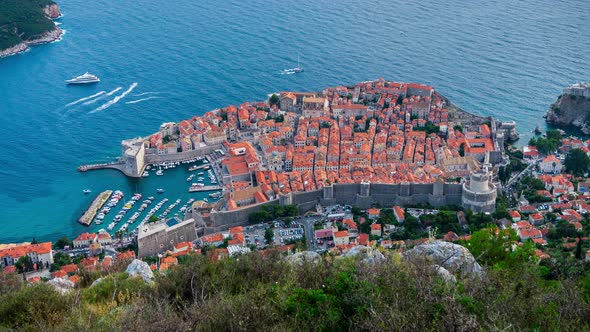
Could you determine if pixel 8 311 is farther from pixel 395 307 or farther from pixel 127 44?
pixel 127 44

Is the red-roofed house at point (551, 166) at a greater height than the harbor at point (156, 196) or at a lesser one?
greater

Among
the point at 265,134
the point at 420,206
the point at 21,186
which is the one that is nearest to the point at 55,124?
the point at 21,186

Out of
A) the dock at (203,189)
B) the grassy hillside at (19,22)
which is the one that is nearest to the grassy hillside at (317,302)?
the dock at (203,189)

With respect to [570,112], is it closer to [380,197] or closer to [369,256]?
[380,197]

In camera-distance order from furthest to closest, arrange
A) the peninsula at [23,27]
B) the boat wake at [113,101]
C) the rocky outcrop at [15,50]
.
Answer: the peninsula at [23,27]
the rocky outcrop at [15,50]
the boat wake at [113,101]

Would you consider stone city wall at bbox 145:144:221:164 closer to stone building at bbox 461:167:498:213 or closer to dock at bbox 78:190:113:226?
dock at bbox 78:190:113:226

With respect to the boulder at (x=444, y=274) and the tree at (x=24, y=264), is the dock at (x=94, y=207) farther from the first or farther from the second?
the boulder at (x=444, y=274)
